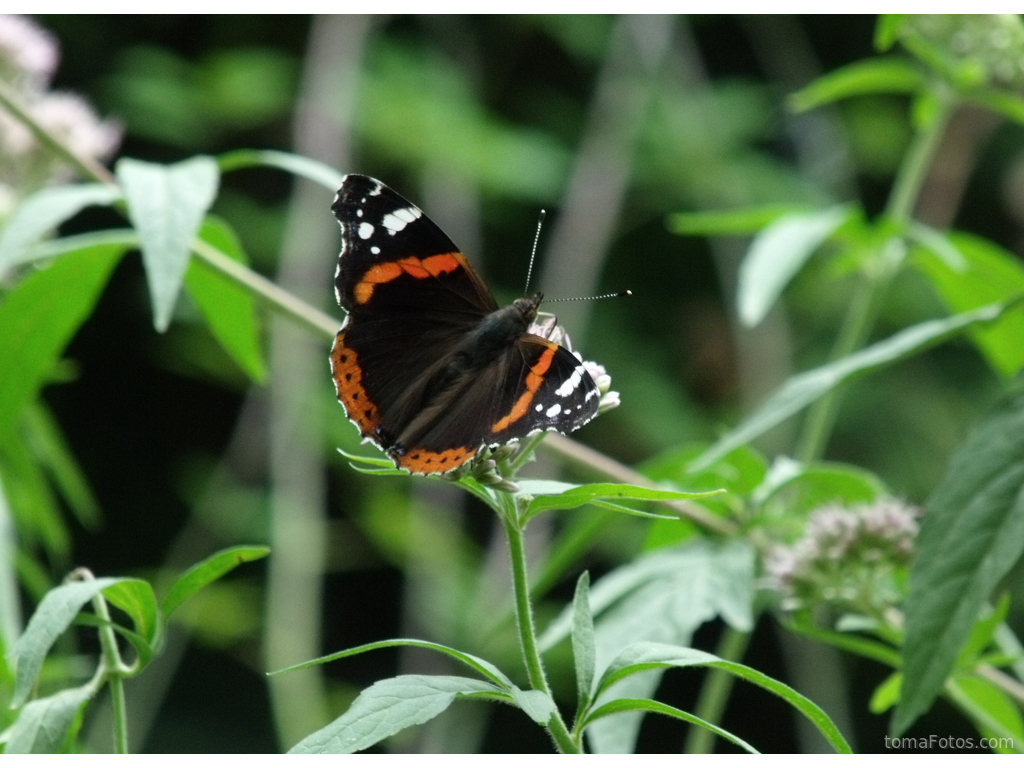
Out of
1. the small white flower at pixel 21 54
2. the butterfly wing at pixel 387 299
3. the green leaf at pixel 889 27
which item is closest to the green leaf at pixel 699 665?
the butterfly wing at pixel 387 299

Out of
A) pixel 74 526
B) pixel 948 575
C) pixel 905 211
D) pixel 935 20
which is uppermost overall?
pixel 935 20

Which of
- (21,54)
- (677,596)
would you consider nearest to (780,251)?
(677,596)

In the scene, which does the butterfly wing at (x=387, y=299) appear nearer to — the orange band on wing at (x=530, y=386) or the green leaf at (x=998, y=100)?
the orange band on wing at (x=530, y=386)

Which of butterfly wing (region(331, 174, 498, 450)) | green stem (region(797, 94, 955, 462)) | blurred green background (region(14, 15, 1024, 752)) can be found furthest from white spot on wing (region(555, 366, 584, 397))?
blurred green background (region(14, 15, 1024, 752))

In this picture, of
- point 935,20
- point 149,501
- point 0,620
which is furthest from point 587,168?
point 0,620

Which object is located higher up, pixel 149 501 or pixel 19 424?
pixel 19 424

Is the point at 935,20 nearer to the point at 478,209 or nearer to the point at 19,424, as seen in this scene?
the point at 19,424

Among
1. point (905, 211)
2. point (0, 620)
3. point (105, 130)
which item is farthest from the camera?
point (105, 130)

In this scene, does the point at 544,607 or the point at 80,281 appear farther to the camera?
the point at 544,607
